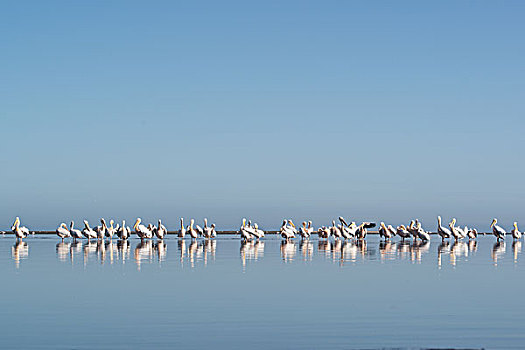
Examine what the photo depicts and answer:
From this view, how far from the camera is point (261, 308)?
11.9m

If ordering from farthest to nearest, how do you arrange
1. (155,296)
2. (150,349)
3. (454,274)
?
(454,274) → (155,296) → (150,349)

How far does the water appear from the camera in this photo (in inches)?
365

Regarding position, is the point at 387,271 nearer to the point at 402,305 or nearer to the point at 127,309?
the point at 402,305

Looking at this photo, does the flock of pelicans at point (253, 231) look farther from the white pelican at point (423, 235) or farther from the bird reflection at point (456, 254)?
the bird reflection at point (456, 254)

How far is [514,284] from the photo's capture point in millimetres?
15656

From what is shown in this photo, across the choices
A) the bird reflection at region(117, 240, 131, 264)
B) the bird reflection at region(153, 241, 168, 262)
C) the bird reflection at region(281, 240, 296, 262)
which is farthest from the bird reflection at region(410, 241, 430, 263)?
the bird reflection at region(117, 240, 131, 264)

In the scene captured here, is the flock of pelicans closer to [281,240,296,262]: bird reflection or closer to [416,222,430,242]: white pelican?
[416,222,430,242]: white pelican

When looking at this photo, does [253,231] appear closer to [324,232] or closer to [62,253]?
[324,232]

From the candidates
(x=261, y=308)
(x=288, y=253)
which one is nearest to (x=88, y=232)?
(x=288, y=253)

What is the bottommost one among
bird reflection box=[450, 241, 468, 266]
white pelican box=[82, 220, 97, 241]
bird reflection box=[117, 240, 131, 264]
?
bird reflection box=[450, 241, 468, 266]

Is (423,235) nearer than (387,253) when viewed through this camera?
No

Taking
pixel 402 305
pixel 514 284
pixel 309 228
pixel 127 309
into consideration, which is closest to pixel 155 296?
pixel 127 309

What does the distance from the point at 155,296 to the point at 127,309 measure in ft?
5.30

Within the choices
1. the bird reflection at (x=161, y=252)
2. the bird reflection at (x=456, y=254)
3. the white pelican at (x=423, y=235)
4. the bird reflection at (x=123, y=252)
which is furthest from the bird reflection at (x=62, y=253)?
the white pelican at (x=423, y=235)
